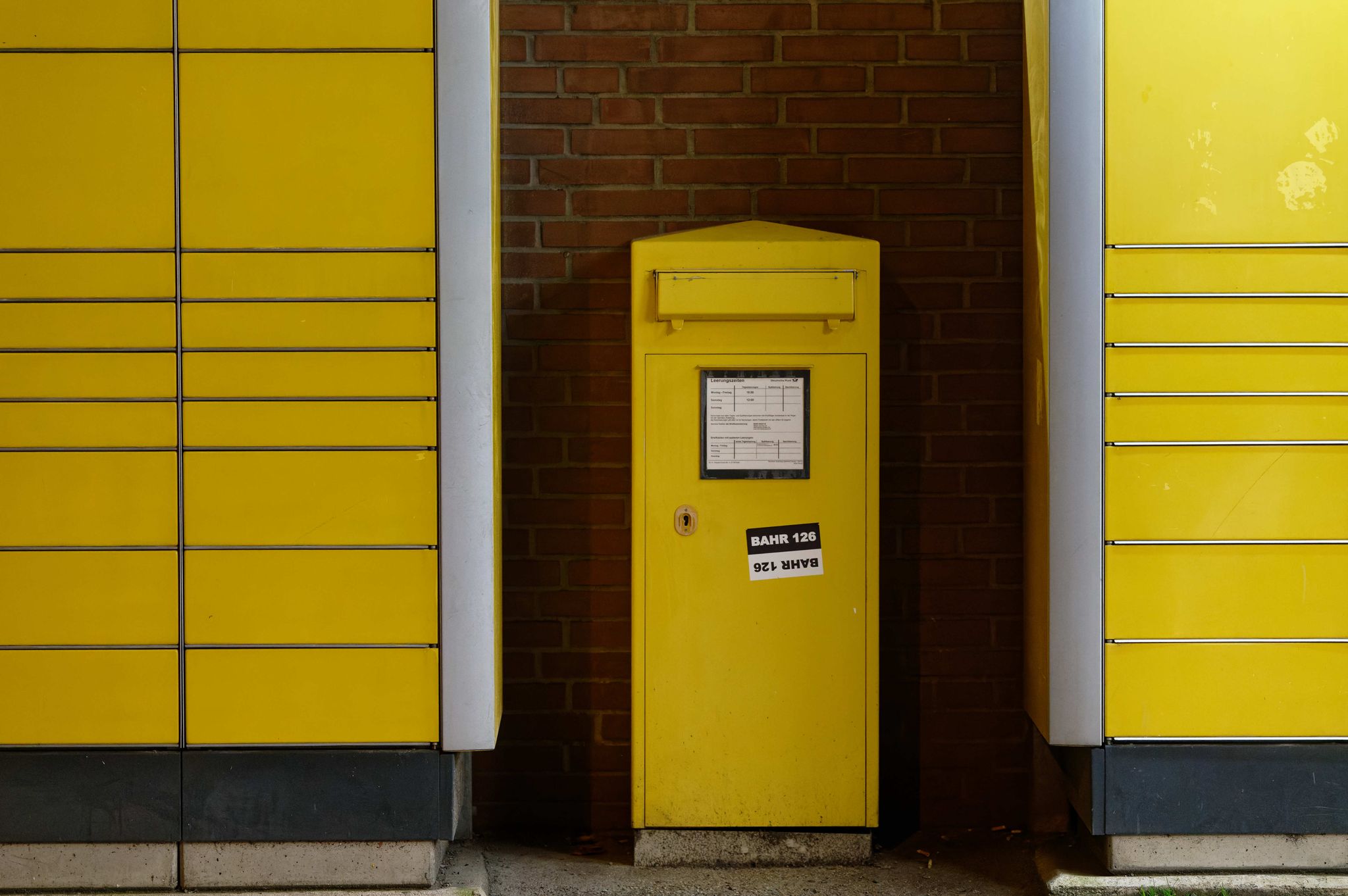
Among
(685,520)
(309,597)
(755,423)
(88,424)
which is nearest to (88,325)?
(88,424)

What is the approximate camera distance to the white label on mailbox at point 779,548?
9.39 feet

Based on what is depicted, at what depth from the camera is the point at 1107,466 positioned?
2719mm

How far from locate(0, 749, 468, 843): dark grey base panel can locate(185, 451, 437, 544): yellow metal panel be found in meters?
0.58

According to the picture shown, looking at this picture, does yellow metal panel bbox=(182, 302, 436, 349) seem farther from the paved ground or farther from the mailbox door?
the paved ground

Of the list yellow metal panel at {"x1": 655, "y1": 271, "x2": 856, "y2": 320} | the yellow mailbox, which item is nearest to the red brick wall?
the yellow mailbox

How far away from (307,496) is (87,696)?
31.0 inches

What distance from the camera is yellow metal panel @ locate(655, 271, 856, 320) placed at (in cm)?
276

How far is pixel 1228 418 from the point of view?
2715 millimetres

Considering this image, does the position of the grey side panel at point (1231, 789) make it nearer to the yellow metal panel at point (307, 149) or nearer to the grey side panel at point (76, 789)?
the yellow metal panel at point (307, 149)

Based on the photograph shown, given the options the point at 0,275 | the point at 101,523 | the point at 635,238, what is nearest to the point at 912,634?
the point at 635,238

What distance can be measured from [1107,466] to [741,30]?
1757mm

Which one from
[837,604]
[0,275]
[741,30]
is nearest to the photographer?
[0,275]

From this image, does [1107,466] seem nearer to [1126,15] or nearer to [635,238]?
[1126,15]

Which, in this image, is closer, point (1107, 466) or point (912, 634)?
point (1107, 466)
